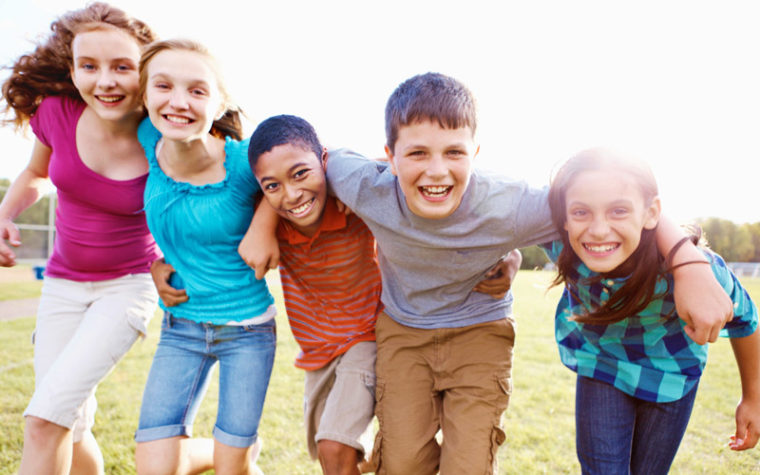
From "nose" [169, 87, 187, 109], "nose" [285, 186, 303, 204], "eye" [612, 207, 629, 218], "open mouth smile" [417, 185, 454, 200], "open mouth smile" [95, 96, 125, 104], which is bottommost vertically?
"nose" [285, 186, 303, 204]

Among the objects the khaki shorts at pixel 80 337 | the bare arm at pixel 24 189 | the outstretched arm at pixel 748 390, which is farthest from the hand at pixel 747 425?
A: the bare arm at pixel 24 189

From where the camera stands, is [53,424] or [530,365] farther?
[530,365]

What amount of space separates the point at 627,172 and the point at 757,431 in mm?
1251

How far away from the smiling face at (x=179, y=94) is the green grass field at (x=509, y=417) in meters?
1.68

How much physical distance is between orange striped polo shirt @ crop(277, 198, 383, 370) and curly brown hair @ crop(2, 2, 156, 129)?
1.23 m

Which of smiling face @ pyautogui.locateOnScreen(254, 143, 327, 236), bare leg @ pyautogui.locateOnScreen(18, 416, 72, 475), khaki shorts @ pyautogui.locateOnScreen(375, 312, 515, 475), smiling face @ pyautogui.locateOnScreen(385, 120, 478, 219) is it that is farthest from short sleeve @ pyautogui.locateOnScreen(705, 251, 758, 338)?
bare leg @ pyautogui.locateOnScreen(18, 416, 72, 475)

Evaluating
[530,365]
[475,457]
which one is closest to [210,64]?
[475,457]

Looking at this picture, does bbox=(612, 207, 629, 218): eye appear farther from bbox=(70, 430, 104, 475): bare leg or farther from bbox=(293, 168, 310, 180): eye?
bbox=(70, 430, 104, 475): bare leg

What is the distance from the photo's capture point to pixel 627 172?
2.02 meters

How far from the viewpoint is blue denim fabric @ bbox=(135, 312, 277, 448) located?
242 centimetres

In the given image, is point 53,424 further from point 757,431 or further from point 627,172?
point 757,431

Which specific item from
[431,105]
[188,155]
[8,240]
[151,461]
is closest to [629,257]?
[431,105]

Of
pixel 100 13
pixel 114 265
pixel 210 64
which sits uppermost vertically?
pixel 100 13

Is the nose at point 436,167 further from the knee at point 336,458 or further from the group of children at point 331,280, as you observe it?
the knee at point 336,458
